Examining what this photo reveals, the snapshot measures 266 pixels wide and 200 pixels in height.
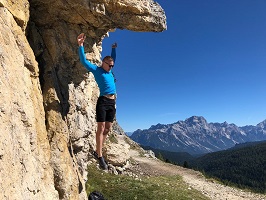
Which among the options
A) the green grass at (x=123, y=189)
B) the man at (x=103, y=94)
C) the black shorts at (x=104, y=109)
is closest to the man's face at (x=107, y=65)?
the man at (x=103, y=94)

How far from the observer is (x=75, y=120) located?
49.9 ft

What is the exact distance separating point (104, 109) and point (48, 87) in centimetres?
281

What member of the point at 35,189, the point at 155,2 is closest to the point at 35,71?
the point at 35,189

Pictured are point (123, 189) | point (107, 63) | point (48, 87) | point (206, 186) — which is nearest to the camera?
point (48, 87)

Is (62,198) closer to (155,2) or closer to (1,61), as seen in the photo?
(1,61)

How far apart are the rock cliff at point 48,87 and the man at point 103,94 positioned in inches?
58.5

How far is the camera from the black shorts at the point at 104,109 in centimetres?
1268

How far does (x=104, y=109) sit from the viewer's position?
502 inches

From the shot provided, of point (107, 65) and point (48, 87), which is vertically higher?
point (107, 65)

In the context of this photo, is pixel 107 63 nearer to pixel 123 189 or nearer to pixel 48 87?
pixel 48 87

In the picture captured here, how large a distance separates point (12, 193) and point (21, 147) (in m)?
1.56

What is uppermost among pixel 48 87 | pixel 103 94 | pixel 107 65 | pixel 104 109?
pixel 107 65

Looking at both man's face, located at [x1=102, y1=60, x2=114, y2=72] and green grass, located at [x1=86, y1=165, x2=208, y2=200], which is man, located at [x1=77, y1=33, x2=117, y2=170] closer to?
man's face, located at [x1=102, y1=60, x2=114, y2=72]

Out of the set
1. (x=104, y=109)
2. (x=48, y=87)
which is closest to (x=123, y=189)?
(x=104, y=109)
